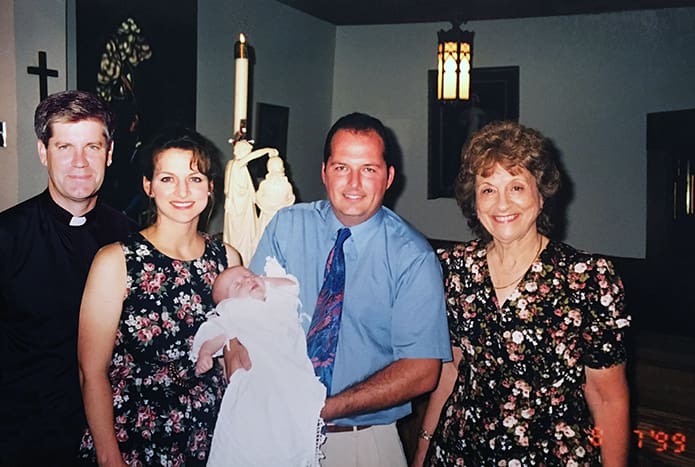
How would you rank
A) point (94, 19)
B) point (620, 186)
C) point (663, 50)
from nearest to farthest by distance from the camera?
point (94, 19) < point (663, 50) < point (620, 186)

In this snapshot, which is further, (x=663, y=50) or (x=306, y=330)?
(x=663, y=50)

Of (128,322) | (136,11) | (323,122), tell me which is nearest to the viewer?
(128,322)

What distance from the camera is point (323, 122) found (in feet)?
17.7

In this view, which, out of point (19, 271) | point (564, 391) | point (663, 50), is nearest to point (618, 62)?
point (663, 50)

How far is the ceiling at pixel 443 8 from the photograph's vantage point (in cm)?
447

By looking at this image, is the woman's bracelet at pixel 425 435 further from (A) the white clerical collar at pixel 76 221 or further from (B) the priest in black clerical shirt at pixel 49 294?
(A) the white clerical collar at pixel 76 221

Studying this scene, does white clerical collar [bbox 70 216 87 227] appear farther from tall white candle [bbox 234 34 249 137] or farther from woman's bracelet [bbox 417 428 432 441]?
woman's bracelet [bbox 417 428 432 441]

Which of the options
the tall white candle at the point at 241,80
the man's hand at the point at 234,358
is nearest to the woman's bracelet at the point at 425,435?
the man's hand at the point at 234,358

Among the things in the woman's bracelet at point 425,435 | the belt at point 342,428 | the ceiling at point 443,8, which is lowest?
the woman's bracelet at point 425,435

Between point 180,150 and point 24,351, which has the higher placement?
point 180,150

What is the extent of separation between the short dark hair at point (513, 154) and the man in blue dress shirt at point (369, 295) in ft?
0.74

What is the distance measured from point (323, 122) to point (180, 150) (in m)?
3.94

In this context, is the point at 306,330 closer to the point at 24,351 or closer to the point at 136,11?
the point at 24,351

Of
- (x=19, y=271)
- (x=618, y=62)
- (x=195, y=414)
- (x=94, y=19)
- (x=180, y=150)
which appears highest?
(x=618, y=62)
